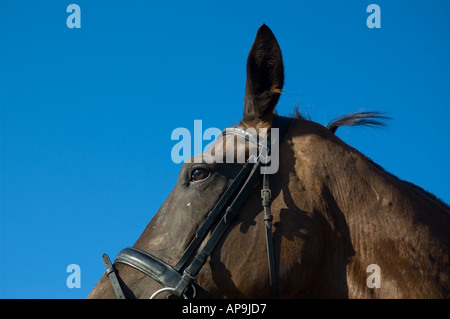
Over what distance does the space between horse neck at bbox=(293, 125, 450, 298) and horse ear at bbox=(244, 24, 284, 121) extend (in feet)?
1.38

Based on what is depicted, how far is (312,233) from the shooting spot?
3.79 meters

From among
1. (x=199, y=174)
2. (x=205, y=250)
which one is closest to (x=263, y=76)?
(x=199, y=174)

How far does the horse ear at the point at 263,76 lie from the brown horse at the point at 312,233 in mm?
17

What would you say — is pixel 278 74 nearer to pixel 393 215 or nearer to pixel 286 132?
pixel 286 132

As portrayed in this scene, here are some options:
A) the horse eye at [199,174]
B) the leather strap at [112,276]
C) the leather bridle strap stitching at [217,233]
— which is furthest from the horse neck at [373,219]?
the leather strap at [112,276]

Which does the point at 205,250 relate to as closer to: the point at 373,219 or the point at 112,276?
the point at 112,276

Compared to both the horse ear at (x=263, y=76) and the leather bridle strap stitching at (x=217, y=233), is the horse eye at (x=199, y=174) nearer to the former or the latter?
the leather bridle strap stitching at (x=217, y=233)

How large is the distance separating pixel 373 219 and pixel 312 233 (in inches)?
18.9

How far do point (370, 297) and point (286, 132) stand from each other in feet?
4.94

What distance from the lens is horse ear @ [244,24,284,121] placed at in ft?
13.6

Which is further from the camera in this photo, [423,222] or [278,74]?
[278,74]

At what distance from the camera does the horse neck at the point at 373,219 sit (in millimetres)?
3605

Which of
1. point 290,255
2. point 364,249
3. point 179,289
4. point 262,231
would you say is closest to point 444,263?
point 364,249
